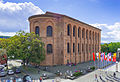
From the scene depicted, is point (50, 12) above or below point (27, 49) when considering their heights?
above

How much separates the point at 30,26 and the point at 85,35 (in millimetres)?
22405

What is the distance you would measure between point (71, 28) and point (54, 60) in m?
12.0

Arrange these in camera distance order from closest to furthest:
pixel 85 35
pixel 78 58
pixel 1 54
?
1. pixel 1 54
2. pixel 78 58
3. pixel 85 35

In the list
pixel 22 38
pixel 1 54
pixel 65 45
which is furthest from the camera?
pixel 65 45

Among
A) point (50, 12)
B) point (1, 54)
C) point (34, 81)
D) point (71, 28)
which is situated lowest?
point (34, 81)

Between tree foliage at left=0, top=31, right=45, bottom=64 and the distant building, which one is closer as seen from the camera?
tree foliage at left=0, top=31, right=45, bottom=64

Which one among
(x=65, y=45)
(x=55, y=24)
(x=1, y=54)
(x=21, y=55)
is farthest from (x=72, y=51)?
(x=1, y=54)

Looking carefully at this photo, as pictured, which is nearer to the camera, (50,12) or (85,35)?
(50,12)

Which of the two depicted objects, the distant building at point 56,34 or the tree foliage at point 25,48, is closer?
the tree foliage at point 25,48

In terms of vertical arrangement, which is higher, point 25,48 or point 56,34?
point 56,34

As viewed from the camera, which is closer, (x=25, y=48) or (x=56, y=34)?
(x=25, y=48)

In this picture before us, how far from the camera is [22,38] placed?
23.0m

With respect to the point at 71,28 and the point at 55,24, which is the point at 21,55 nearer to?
the point at 55,24

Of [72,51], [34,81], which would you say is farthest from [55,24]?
[34,81]
